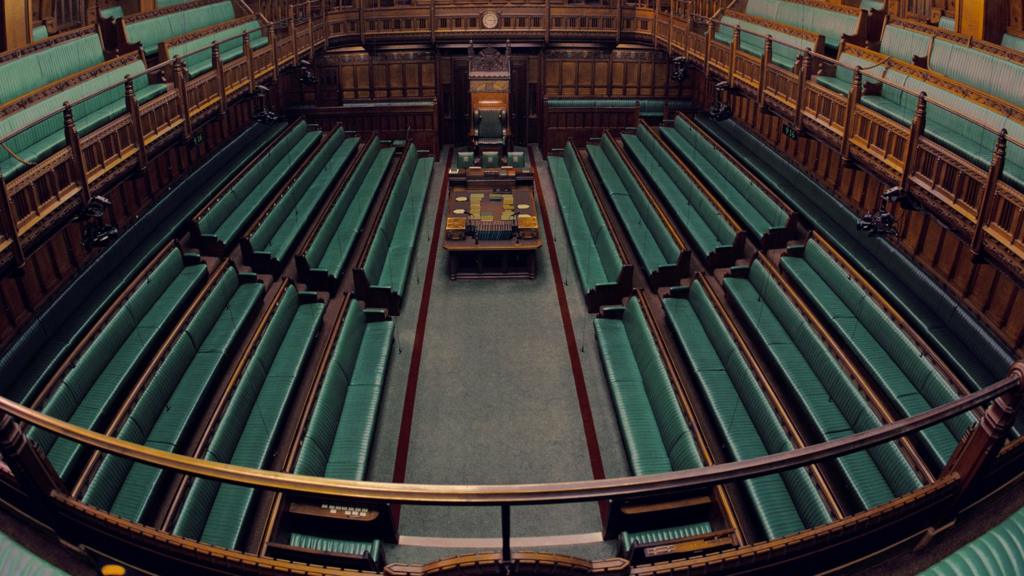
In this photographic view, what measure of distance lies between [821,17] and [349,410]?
12.0 meters

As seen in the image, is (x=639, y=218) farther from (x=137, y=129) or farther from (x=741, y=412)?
(x=137, y=129)

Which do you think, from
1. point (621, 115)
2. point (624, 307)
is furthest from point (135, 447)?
point (621, 115)

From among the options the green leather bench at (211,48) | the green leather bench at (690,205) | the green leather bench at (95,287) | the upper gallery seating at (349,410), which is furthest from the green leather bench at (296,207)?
the green leather bench at (690,205)

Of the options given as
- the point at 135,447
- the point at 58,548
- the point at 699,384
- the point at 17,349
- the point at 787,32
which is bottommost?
the point at 699,384

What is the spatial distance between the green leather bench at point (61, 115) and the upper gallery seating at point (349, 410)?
3679 mm

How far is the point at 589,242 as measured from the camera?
458 inches

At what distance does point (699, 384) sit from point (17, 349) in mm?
7418

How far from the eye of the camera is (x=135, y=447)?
8.72ft

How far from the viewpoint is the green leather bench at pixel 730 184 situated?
10688 millimetres

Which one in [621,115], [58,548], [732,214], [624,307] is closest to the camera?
[58,548]

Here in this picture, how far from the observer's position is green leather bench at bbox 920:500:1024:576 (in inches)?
117

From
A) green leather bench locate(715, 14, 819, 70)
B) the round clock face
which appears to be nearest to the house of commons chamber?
green leather bench locate(715, 14, 819, 70)

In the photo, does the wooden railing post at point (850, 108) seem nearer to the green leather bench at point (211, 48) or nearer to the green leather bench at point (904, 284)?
the green leather bench at point (904, 284)

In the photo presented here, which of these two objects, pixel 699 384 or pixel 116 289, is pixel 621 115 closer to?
pixel 699 384
